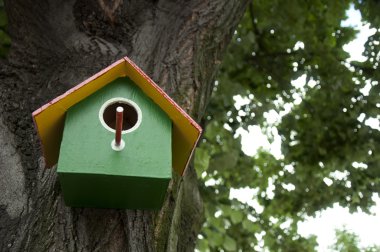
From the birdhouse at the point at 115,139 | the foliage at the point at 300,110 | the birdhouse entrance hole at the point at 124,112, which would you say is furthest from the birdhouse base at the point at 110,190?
the foliage at the point at 300,110

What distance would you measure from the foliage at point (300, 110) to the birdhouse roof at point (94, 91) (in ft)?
7.87

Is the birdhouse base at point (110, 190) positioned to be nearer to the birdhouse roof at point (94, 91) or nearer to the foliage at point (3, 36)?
the birdhouse roof at point (94, 91)

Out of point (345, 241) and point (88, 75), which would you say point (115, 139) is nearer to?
point (88, 75)

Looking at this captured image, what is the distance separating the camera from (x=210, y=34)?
224 cm

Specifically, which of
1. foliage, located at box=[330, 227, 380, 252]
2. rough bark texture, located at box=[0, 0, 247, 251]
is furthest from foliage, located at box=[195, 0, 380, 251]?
foliage, located at box=[330, 227, 380, 252]

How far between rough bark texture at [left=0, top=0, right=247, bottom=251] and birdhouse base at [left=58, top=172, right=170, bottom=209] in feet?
0.21

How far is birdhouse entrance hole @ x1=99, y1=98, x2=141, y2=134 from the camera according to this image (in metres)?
1.41

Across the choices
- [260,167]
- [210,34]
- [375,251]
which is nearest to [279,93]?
[260,167]

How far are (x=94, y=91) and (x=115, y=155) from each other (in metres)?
0.24

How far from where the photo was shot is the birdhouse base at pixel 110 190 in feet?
4.28

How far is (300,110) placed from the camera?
4.77 metres

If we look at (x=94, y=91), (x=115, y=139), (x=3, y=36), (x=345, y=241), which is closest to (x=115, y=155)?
(x=115, y=139)

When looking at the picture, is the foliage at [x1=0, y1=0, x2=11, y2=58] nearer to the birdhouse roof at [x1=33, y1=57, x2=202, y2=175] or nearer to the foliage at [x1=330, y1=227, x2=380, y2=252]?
the birdhouse roof at [x1=33, y1=57, x2=202, y2=175]

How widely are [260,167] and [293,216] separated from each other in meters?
0.80
